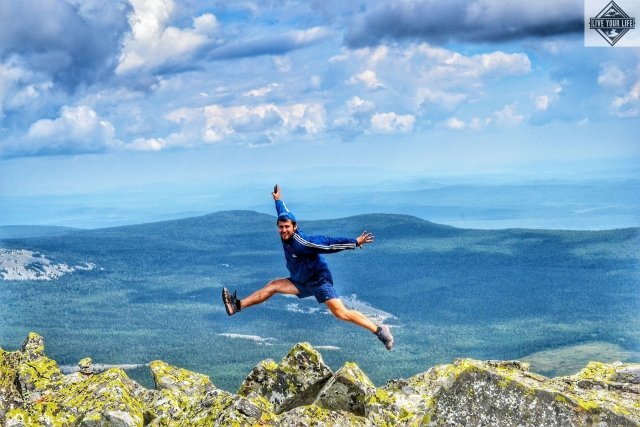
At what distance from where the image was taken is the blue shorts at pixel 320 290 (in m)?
20.3

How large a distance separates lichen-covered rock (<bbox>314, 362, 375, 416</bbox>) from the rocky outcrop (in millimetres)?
23

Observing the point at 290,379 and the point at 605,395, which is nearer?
the point at 605,395

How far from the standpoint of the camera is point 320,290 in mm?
20375

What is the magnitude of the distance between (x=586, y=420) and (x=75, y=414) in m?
9.72

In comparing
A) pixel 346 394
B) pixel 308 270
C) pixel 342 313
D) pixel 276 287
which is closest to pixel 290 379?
pixel 342 313

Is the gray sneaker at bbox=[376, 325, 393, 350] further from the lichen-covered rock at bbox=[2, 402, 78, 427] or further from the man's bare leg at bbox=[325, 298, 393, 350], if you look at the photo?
the lichen-covered rock at bbox=[2, 402, 78, 427]

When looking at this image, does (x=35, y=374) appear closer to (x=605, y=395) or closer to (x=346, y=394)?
(x=346, y=394)

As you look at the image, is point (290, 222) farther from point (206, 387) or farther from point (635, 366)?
point (635, 366)

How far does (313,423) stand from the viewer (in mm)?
14055

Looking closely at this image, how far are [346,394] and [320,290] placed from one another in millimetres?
3568

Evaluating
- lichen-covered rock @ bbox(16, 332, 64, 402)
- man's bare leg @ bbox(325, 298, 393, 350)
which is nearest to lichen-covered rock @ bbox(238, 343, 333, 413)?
man's bare leg @ bbox(325, 298, 393, 350)

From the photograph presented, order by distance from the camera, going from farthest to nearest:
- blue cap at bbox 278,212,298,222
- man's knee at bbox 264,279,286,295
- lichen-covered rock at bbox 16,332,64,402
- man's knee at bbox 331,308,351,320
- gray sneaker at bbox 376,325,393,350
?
man's knee at bbox 264,279,286,295
gray sneaker at bbox 376,325,393,350
man's knee at bbox 331,308,351,320
blue cap at bbox 278,212,298,222
lichen-covered rock at bbox 16,332,64,402

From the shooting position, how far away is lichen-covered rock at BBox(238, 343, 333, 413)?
19.2 m

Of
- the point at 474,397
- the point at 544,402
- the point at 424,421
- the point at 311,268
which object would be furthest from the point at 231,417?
the point at 311,268
